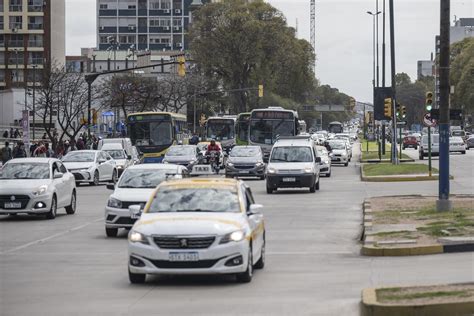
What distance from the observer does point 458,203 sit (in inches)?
1185

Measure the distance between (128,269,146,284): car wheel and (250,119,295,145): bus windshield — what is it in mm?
52596

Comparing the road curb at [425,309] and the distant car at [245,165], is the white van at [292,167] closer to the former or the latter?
the distant car at [245,165]

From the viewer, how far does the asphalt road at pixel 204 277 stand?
1370cm

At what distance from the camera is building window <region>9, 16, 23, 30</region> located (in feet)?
397

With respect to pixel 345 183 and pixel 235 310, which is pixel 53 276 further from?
pixel 345 183

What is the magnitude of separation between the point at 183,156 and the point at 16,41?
67.4m

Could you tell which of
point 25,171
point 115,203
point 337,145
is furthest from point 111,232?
point 337,145

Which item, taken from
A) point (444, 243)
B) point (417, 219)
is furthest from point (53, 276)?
point (417, 219)

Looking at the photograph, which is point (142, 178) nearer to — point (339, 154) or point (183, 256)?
point (183, 256)

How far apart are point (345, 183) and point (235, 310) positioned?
35.8 m

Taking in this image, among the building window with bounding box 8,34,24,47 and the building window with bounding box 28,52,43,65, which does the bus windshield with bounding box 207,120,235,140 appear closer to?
the building window with bounding box 28,52,43,65

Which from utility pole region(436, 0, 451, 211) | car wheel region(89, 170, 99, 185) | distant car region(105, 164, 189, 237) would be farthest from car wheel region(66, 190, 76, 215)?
car wheel region(89, 170, 99, 185)

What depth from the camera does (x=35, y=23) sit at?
121188 mm

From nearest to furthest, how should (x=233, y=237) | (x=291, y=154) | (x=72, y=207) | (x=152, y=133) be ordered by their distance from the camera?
(x=233, y=237) → (x=72, y=207) → (x=291, y=154) → (x=152, y=133)
